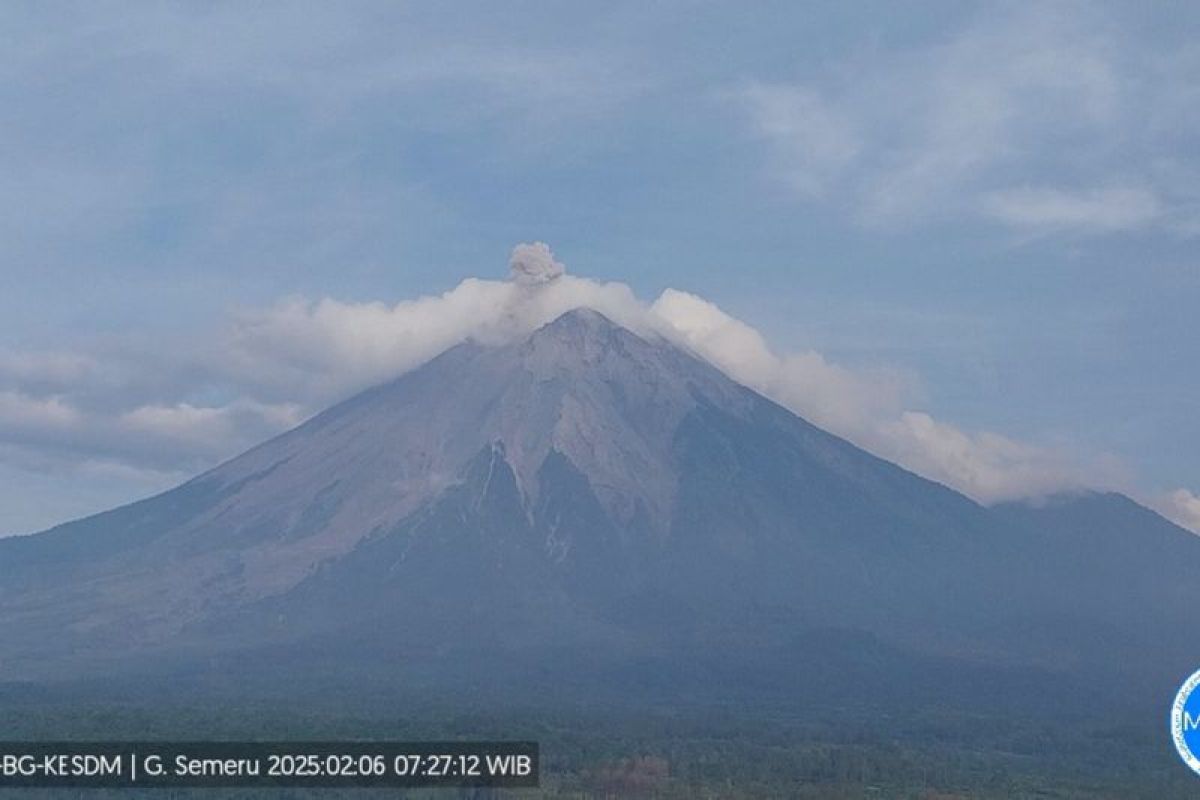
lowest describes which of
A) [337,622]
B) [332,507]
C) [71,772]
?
[71,772]

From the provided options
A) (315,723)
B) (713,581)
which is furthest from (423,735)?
(713,581)

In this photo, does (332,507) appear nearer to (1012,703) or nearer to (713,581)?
(713,581)

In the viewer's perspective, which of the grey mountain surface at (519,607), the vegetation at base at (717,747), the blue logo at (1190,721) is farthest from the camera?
the grey mountain surface at (519,607)

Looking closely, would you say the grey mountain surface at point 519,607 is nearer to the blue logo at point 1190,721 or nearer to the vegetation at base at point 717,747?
the vegetation at base at point 717,747
